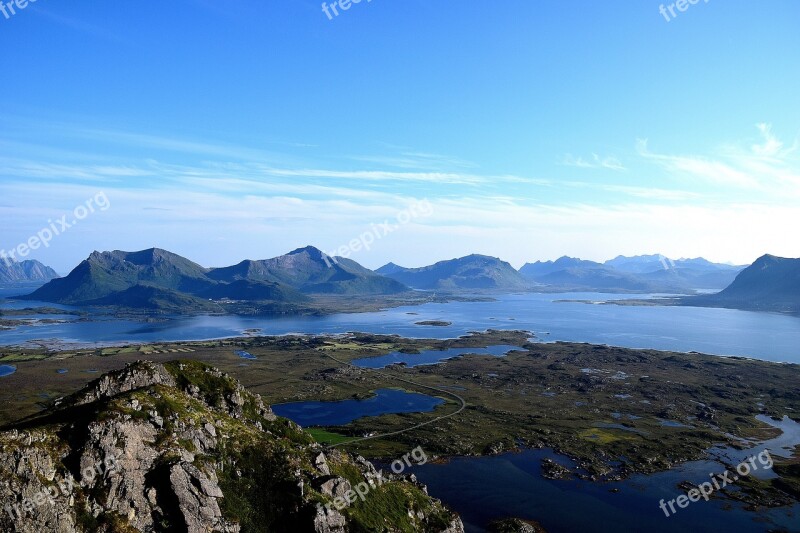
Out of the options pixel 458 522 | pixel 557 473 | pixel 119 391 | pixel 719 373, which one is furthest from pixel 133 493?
pixel 719 373

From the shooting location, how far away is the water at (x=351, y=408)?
137 meters

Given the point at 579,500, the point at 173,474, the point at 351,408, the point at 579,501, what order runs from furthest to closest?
the point at 351,408 → the point at 579,500 → the point at 579,501 → the point at 173,474

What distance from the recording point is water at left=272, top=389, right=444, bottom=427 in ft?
448

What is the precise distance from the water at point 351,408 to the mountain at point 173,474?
6547 centimetres

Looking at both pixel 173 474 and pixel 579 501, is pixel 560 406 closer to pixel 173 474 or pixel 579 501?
pixel 579 501

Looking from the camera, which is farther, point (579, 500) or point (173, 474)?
point (579, 500)

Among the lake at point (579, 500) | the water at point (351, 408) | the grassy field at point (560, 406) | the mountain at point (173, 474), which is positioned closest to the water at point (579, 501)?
the lake at point (579, 500)

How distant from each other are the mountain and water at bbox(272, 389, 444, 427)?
65.5 meters

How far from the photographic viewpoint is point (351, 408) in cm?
14900

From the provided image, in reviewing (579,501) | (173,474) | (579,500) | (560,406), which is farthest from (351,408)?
(173,474)

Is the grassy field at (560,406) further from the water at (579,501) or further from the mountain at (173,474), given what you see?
the mountain at (173,474)

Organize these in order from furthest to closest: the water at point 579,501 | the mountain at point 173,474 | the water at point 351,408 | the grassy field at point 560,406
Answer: the water at point 351,408, the grassy field at point 560,406, the water at point 579,501, the mountain at point 173,474

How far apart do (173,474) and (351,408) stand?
10356cm

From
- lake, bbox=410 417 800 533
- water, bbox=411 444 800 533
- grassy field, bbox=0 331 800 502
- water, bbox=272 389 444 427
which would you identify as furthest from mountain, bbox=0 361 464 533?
water, bbox=272 389 444 427
